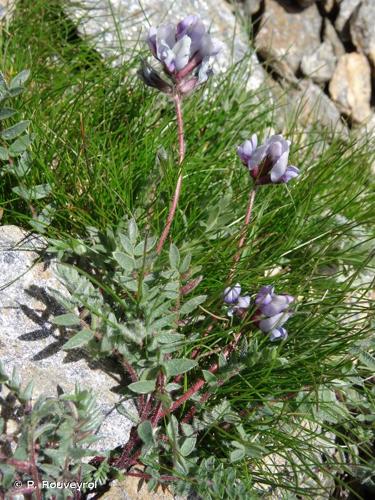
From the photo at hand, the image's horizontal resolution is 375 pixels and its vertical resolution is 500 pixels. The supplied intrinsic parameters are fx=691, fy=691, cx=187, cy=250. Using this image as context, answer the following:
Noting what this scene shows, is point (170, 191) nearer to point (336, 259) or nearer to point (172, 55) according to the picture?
point (172, 55)

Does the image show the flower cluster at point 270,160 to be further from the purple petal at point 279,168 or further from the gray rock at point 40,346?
the gray rock at point 40,346

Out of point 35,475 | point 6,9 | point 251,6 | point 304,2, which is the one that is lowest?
point 35,475

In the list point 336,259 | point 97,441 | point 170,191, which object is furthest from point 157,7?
point 97,441

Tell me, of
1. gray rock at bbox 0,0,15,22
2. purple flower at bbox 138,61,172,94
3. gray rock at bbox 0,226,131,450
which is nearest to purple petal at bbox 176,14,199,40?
purple flower at bbox 138,61,172,94

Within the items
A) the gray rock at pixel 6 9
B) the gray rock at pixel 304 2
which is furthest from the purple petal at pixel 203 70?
the gray rock at pixel 304 2

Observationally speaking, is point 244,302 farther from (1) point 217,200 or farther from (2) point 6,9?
(2) point 6,9

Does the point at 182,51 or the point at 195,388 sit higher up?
the point at 182,51

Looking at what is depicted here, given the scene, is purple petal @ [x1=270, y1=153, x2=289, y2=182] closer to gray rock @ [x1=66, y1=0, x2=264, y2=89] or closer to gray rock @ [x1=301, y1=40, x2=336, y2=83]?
gray rock @ [x1=66, y1=0, x2=264, y2=89]

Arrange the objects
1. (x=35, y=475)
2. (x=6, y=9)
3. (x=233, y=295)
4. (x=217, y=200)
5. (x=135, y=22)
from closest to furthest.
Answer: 1. (x=35, y=475)
2. (x=233, y=295)
3. (x=217, y=200)
4. (x=6, y=9)
5. (x=135, y=22)

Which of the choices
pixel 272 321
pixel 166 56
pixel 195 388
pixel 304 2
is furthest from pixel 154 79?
pixel 304 2
